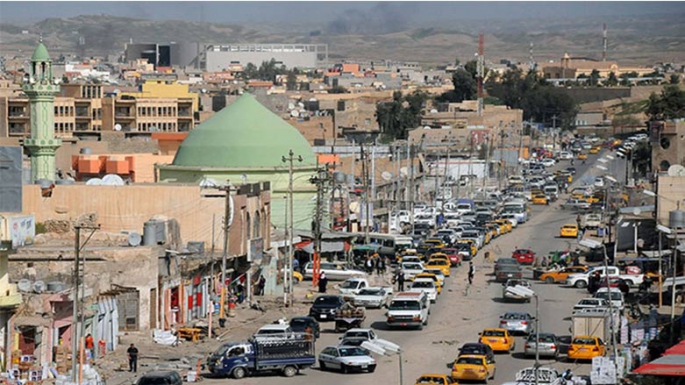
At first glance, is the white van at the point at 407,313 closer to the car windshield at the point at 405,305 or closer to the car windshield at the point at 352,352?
the car windshield at the point at 405,305

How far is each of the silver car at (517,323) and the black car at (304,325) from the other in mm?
4005

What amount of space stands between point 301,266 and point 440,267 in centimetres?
430

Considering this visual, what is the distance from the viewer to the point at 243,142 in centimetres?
5778

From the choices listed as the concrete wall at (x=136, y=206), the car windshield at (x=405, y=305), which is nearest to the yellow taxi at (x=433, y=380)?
the car windshield at (x=405, y=305)

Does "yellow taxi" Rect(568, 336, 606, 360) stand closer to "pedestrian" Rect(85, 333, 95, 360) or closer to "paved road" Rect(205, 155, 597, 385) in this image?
"paved road" Rect(205, 155, 597, 385)

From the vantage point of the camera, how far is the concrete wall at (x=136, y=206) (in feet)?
155

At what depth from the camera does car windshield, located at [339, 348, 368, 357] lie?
116 ft

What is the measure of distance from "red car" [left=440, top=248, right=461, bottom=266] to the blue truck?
23.0 m

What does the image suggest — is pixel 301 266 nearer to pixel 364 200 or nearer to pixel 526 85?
pixel 364 200

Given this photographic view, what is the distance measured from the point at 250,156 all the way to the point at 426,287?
38.1 feet

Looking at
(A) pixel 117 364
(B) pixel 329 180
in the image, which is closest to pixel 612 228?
(B) pixel 329 180

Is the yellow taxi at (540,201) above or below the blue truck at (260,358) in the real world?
below

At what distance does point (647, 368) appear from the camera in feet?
104

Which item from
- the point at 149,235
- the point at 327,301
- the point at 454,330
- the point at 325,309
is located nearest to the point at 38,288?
the point at 149,235
